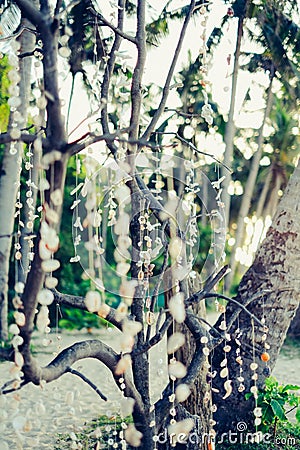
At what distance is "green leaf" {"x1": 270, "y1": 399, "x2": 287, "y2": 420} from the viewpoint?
122 inches

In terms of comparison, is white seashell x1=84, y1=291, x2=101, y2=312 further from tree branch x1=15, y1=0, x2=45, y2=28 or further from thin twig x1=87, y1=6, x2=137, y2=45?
thin twig x1=87, y1=6, x2=137, y2=45

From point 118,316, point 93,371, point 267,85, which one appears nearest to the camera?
point 118,316

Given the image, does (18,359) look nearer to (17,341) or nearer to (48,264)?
(17,341)

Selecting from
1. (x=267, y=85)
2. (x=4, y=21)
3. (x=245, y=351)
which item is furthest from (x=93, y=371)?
(x=267, y=85)

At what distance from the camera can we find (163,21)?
31.1 ft

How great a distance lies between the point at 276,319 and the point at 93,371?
3.12 m

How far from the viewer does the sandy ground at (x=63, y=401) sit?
10.9 feet

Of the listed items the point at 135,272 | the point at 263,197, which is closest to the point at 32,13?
the point at 135,272

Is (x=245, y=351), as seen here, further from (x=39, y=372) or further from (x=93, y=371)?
(x=93, y=371)

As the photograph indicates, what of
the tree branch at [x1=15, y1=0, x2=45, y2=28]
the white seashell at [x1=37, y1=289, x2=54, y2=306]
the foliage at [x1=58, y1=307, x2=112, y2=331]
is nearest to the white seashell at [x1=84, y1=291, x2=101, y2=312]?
the white seashell at [x1=37, y1=289, x2=54, y2=306]

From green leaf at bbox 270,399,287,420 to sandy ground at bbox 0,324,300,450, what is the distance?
0.61m

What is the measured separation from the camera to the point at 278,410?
3.12 meters

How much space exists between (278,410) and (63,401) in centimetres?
213

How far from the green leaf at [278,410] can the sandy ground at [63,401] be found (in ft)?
1.99
